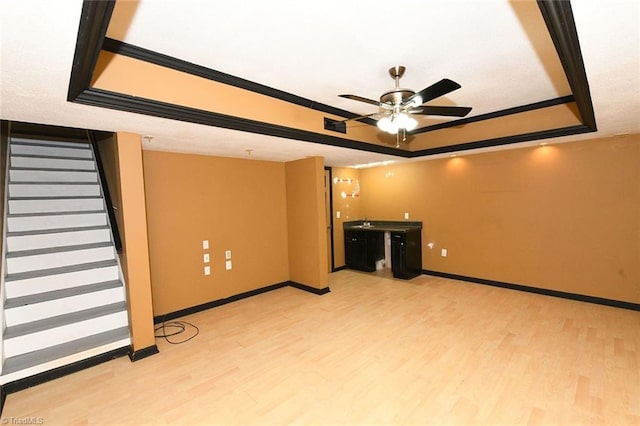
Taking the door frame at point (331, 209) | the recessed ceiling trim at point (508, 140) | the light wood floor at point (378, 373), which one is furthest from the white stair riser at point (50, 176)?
the recessed ceiling trim at point (508, 140)

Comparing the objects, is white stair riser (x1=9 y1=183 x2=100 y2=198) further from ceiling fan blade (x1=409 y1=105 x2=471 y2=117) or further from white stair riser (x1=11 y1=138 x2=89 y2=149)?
ceiling fan blade (x1=409 y1=105 x2=471 y2=117)

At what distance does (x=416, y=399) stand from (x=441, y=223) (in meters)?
3.68

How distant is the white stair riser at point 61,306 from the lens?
2.67 metres

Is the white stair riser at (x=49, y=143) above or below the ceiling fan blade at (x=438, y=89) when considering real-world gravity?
above

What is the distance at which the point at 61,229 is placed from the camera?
342cm

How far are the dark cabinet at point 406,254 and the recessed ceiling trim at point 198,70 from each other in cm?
293

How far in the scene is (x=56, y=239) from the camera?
3.32 metres

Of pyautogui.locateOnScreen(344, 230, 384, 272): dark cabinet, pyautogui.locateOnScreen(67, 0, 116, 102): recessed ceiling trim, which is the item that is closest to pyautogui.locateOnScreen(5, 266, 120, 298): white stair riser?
pyautogui.locateOnScreen(67, 0, 116, 102): recessed ceiling trim

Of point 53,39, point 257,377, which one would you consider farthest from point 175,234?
point 53,39

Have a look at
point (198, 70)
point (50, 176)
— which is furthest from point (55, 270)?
point (198, 70)

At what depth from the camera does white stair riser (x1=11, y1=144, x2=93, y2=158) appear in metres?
4.09

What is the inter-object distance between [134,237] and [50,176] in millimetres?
2365

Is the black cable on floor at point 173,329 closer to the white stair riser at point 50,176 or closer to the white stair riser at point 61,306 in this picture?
the white stair riser at point 61,306

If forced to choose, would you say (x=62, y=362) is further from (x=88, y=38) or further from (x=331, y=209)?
(x=331, y=209)
